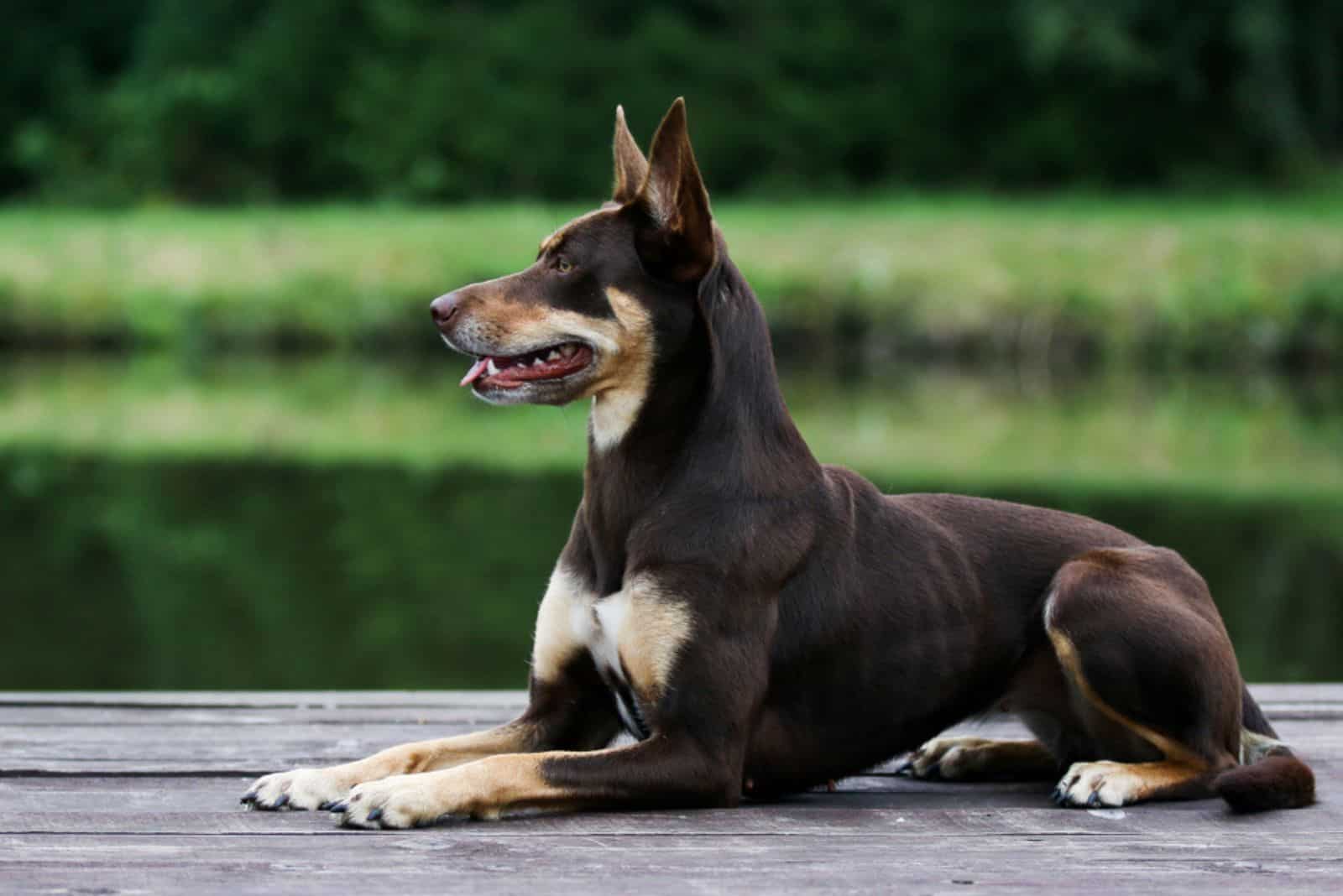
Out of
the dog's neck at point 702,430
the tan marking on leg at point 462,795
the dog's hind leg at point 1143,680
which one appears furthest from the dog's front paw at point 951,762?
the tan marking on leg at point 462,795

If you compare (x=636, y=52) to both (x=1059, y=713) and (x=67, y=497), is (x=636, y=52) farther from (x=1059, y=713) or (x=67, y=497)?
(x=1059, y=713)

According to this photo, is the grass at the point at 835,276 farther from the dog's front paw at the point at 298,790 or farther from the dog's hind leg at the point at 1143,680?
the dog's front paw at the point at 298,790

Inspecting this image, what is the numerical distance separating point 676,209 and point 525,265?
1862 centimetres

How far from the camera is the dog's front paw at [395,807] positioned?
3293 millimetres

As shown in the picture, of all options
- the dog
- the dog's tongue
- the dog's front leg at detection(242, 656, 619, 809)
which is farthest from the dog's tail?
the dog's tongue

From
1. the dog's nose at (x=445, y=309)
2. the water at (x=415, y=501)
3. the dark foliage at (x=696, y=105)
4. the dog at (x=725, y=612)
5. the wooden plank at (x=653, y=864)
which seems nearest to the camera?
the wooden plank at (x=653, y=864)

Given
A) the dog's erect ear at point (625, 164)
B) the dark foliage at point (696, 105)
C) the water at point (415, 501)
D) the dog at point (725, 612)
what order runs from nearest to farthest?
the dog at point (725, 612) < the dog's erect ear at point (625, 164) < the water at point (415, 501) < the dark foliage at point (696, 105)

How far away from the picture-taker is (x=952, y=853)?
127 inches

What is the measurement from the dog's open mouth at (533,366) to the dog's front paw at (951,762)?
1.23 meters

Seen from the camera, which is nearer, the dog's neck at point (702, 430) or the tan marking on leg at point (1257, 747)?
the dog's neck at point (702, 430)

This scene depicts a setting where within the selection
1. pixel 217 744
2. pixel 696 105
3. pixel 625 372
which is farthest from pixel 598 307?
pixel 696 105

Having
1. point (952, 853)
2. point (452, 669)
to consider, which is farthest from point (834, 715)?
point (452, 669)

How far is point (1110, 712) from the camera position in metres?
3.77

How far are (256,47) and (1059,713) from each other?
33.8m
